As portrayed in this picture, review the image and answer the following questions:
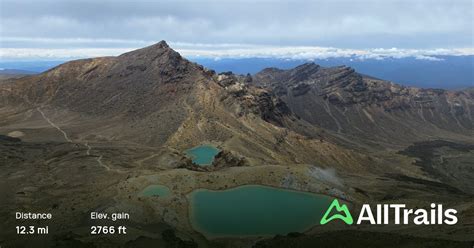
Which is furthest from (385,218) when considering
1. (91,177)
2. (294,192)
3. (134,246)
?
(91,177)

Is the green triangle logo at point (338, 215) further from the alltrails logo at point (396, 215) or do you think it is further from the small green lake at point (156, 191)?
the small green lake at point (156, 191)

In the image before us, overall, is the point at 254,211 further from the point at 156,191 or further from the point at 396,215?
the point at 396,215

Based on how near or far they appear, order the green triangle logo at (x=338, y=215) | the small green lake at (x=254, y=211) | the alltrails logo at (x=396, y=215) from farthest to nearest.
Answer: the green triangle logo at (x=338, y=215)
the small green lake at (x=254, y=211)
the alltrails logo at (x=396, y=215)

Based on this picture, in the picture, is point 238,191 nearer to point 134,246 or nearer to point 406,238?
point 134,246

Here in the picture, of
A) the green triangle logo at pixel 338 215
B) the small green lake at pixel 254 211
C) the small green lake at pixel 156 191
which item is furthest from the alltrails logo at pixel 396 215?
the small green lake at pixel 156 191

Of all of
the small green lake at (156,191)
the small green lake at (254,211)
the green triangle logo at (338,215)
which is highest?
the small green lake at (156,191)

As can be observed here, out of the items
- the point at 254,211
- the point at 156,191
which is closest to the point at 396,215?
the point at 254,211
